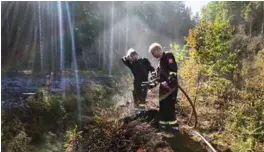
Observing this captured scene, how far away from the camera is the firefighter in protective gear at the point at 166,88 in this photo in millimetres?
5555

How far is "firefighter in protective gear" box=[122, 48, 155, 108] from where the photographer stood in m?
7.25

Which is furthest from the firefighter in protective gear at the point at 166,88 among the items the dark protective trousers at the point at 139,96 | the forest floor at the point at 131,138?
the dark protective trousers at the point at 139,96

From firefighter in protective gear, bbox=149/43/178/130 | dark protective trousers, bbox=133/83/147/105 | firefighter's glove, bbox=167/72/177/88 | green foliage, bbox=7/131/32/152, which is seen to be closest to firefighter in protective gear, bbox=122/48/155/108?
dark protective trousers, bbox=133/83/147/105

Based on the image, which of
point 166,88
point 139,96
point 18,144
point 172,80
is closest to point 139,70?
point 139,96

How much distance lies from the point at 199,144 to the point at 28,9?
1759 cm

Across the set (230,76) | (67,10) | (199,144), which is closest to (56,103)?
(199,144)

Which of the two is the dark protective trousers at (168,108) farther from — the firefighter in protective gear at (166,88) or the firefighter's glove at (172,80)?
the firefighter's glove at (172,80)

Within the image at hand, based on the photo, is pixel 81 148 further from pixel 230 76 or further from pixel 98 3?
pixel 98 3

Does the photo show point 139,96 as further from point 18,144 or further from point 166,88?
point 18,144

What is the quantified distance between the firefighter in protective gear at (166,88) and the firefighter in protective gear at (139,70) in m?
1.40

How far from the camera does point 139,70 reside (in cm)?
752

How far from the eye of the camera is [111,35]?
3206 cm

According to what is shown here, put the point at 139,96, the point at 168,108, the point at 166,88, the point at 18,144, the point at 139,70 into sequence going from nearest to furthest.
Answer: the point at 18,144, the point at 166,88, the point at 168,108, the point at 139,70, the point at 139,96

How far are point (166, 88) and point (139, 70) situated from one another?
1867 mm
